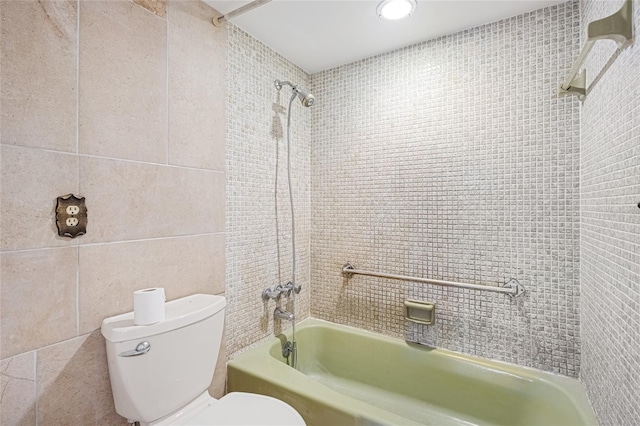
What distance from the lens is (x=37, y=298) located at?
0.94 metres

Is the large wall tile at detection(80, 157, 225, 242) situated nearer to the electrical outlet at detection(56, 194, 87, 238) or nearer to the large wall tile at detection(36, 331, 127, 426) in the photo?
the electrical outlet at detection(56, 194, 87, 238)

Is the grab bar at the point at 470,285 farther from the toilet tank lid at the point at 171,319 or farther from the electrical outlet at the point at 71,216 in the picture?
the electrical outlet at the point at 71,216

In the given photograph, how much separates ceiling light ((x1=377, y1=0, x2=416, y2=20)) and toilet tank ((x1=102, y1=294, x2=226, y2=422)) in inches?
61.4

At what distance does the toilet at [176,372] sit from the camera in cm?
100

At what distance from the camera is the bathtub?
4.17ft

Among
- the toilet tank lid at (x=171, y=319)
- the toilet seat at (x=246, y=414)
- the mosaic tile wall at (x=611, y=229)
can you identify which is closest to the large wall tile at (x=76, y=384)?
the toilet tank lid at (x=171, y=319)

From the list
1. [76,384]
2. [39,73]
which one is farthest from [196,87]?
[76,384]

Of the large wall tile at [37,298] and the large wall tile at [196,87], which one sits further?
the large wall tile at [196,87]

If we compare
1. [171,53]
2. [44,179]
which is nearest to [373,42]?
[171,53]

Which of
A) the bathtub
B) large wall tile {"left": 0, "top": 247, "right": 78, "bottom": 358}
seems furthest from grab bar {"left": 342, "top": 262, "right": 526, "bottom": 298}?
large wall tile {"left": 0, "top": 247, "right": 78, "bottom": 358}

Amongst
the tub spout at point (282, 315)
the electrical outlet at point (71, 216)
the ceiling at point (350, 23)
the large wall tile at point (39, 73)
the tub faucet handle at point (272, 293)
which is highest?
the ceiling at point (350, 23)

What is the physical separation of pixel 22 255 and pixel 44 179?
24cm

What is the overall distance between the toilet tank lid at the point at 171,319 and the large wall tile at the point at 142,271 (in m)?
0.05

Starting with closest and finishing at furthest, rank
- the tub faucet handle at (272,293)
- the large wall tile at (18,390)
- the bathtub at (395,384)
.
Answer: the large wall tile at (18,390) < the bathtub at (395,384) < the tub faucet handle at (272,293)
